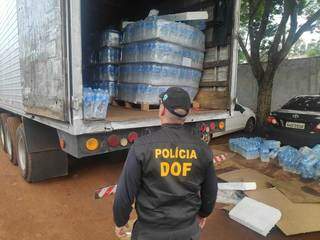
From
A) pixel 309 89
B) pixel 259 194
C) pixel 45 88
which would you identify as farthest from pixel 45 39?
pixel 309 89

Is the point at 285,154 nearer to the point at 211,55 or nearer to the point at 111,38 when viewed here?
the point at 211,55

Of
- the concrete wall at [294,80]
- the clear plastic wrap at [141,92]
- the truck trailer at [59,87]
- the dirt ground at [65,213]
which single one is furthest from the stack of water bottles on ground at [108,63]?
the concrete wall at [294,80]

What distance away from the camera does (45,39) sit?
9.79ft

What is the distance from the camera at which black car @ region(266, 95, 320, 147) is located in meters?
6.06

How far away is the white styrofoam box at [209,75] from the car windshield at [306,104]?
10.4 ft

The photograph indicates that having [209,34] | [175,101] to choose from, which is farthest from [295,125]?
[175,101]

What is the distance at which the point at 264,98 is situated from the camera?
881 centimetres

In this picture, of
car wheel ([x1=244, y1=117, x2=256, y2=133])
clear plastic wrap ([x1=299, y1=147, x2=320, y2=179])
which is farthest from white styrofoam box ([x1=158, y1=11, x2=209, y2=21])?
car wheel ([x1=244, y1=117, x2=256, y2=133])

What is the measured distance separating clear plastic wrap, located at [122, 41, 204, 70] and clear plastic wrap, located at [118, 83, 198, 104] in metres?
0.34

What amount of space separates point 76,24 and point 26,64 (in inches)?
57.5

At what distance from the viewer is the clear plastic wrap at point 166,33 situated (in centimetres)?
370

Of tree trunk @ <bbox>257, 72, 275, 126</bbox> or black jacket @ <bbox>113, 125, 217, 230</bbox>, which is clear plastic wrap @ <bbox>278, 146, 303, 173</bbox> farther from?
black jacket @ <bbox>113, 125, 217, 230</bbox>

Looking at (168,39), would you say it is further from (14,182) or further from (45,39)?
(14,182)

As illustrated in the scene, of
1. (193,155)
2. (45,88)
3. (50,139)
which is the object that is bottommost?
(50,139)
